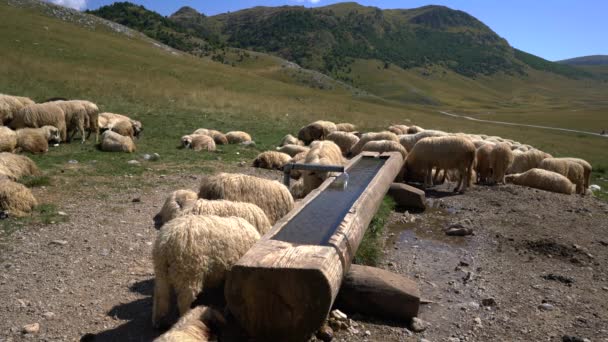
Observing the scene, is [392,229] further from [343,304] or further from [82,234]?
[82,234]

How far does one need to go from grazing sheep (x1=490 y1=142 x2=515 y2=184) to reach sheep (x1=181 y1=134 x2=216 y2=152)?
9.68 meters

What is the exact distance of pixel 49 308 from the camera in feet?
17.5

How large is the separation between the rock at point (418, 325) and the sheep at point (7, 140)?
12049 mm

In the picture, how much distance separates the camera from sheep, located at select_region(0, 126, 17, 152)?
12.4 meters

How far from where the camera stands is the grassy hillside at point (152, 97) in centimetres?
1444

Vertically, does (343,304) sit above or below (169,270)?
below

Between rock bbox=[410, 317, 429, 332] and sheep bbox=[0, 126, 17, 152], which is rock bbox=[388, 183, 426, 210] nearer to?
rock bbox=[410, 317, 429, 332]

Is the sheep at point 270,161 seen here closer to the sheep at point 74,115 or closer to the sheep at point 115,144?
the sheep at point 115,144

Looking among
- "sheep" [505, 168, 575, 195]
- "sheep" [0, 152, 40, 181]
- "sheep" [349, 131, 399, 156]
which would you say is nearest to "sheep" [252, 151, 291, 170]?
"sheep" [349, 131, 399, 156]

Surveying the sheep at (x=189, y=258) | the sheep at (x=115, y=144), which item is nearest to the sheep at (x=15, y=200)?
the sheep at (x=189, y=258)

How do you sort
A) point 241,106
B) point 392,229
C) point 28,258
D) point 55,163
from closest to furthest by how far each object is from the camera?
point 28,258 < point 392,229 < point 55,163 < point 241,106

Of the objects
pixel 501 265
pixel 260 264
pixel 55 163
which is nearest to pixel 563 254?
pixel 501 265

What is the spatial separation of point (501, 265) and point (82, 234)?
720 centimetres

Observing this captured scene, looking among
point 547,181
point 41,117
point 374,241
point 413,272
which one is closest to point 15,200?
point 374,241
